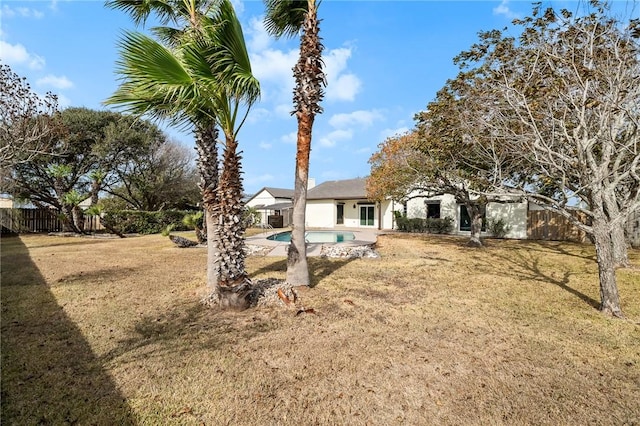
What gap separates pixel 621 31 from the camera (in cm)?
732

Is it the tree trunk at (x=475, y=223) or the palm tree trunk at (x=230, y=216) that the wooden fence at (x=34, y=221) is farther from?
the tree trunk at (x=475, y=223)

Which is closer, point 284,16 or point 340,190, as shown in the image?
point 284,16

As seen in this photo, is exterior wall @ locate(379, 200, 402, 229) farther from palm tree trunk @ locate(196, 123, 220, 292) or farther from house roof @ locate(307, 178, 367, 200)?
palm tree trunk @ locate(196, 123, 220, 292)

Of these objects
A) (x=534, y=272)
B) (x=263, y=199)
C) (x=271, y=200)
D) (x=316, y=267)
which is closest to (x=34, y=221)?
(x=271, y=200)

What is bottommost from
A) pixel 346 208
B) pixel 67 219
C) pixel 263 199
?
pixel 67 219

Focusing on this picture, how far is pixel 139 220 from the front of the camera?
26.0 meters

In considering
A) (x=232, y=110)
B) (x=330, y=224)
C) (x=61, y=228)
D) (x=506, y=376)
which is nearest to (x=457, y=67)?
(x=232, y=110)

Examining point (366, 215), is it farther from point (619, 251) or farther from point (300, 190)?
point (300, 190)

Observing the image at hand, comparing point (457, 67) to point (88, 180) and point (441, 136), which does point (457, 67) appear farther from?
point (88, 180)

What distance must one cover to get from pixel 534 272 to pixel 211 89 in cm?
1149

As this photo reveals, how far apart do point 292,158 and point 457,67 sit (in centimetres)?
664

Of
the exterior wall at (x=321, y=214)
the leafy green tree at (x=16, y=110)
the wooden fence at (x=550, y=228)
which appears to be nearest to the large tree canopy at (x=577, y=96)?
the wooden fence at (x=550, y=228)

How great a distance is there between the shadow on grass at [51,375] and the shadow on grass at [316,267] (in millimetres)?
4960

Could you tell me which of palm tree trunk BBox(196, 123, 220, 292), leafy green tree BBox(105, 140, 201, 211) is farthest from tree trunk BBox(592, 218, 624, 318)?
leafy green tree BBox(105, 140, 201, 211)
